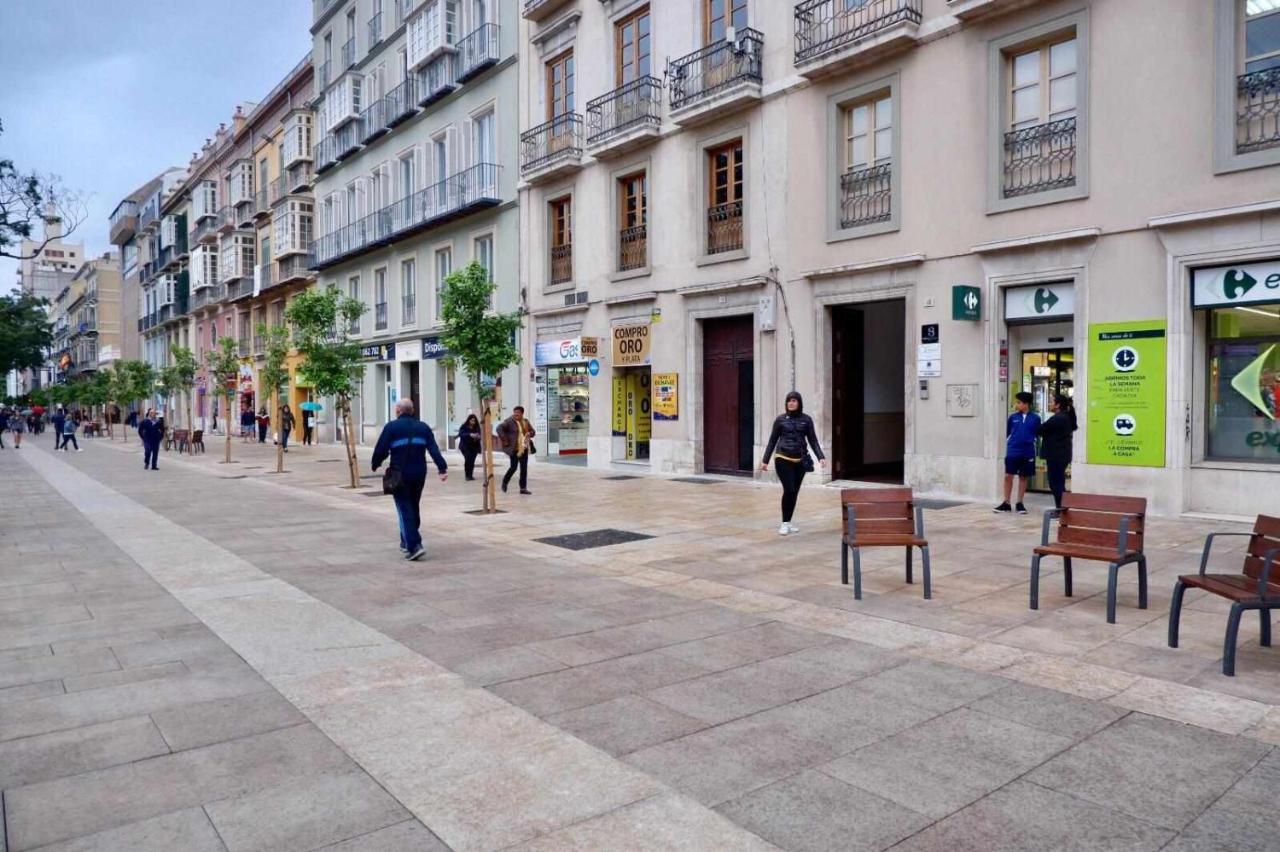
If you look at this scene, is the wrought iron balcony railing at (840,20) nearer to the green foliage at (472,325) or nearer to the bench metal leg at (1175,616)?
the green foliage at (472,325)

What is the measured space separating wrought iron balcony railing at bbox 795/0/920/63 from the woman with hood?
764cm

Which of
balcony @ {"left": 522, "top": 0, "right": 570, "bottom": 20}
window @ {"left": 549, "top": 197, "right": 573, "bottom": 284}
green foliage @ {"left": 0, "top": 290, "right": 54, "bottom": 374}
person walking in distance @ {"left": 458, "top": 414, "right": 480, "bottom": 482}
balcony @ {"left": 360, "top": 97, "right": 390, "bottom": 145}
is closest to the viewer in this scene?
person walking in distance @ {"left": 458, "top": 414, "right": 480, "bottom": 482}

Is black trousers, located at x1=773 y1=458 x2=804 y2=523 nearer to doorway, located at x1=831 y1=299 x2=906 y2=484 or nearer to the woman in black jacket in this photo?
the woman in black jacket

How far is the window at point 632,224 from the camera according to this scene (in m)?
20.7

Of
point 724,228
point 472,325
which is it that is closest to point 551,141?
point 724,228

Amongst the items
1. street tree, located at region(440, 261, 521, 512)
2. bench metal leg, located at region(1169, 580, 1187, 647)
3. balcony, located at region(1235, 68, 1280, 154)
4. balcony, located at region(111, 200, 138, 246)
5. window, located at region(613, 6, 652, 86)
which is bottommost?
bench metal leg, located at region(1169, 580, 1187, 647)

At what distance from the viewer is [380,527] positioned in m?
12.5

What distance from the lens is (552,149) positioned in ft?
75.4

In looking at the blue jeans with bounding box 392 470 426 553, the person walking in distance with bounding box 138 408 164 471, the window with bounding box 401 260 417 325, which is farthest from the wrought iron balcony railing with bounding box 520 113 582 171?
the blue jeans with bounding box 392 470 426 553

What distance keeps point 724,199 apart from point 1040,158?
6939 mm

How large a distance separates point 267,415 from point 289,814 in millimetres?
40633

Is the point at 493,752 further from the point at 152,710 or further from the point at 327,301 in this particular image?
the point at 327,301

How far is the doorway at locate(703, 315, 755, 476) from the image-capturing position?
18641mm

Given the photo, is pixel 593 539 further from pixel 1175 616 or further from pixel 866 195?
pixel 866 195
